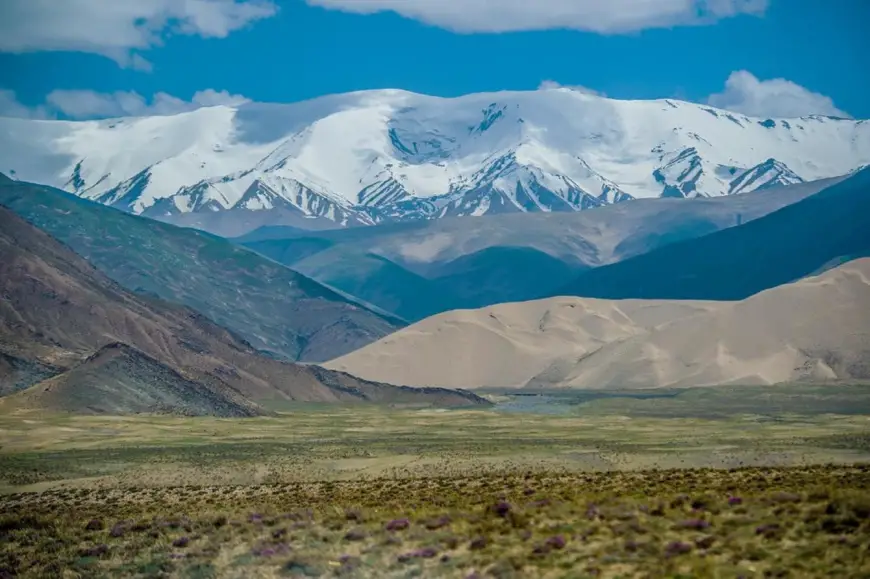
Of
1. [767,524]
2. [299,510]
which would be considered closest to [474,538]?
[767,524]

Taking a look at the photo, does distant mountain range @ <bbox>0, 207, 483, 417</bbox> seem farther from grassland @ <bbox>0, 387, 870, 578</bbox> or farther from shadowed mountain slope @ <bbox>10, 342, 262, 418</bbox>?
grassland @ <bbox>0, 387, 870, 578</bbox>

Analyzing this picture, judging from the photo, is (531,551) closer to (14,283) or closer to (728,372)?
(728,372)

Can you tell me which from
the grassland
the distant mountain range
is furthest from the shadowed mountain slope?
the grassland

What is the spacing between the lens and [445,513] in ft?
118

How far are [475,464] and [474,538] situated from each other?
38.0 metres

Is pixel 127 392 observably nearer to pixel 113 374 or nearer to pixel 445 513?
pixel 113 374

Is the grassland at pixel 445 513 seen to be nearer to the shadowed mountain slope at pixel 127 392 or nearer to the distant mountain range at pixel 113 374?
the shadowed mountain slope at pixel 127 392

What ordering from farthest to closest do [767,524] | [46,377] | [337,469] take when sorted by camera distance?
[46,377], [337,469], [767,524]

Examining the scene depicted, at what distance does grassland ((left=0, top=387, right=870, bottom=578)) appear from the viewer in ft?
96.0

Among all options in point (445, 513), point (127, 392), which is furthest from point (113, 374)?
point (445, 513)

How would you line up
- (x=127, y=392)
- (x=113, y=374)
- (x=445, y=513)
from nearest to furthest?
(x=445, y=513)
(x=127, y=392)
(x=113, y=374)

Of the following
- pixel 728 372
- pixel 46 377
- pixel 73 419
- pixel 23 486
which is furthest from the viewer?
pixel 728 372

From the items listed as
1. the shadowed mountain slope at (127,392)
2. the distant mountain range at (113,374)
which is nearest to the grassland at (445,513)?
the shadowed mountain slope at (127,392)

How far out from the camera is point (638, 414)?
15012 cm
